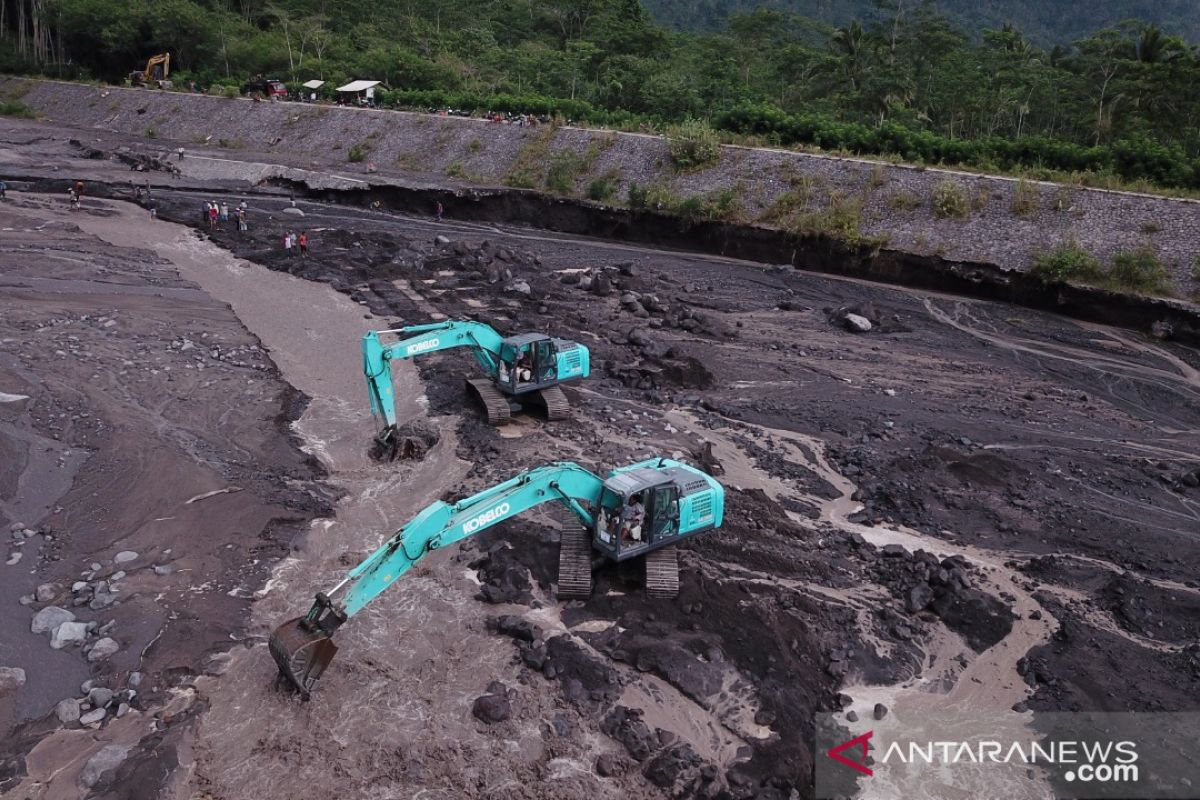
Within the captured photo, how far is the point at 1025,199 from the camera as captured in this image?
3241 centimetres

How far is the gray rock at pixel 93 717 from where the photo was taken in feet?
33.7

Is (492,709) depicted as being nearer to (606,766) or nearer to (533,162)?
(606,766)

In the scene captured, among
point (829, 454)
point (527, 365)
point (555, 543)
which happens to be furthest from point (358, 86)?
point (555, 543)

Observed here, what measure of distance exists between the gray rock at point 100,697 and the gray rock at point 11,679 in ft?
3.37

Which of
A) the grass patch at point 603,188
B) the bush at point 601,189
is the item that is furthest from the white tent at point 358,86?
the bush at point 601,189

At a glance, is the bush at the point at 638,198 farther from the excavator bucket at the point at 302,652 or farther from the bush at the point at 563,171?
the excavator bucket at the point at 302,652

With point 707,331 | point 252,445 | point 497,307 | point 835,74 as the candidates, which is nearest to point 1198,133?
point 835,74

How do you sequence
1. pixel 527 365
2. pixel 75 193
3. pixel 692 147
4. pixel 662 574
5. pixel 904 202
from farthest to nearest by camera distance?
pixel 692 147 → pixel 904 202 → pixel 75 193 → pixel 527 365 → pixel 662 574

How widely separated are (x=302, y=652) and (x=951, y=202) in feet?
102

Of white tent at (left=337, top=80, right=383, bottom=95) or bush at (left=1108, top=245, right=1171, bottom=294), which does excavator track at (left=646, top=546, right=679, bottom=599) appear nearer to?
bush at (left=1108, top=245, right=1171, bottom=294)

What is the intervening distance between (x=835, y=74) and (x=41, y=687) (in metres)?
50.4

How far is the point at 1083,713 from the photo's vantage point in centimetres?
1130

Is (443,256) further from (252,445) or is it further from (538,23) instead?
(538,23)

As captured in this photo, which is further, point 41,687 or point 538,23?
point 538,23
